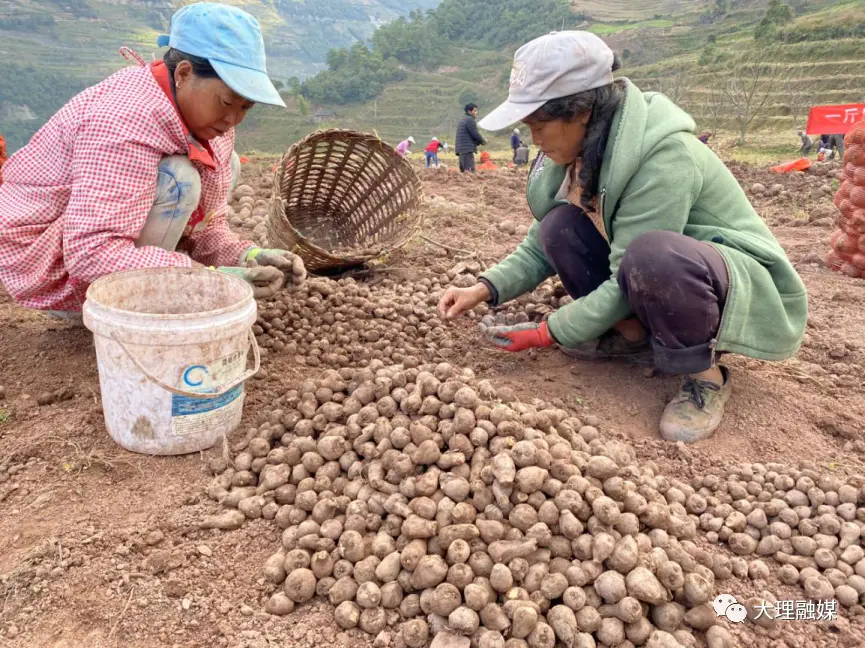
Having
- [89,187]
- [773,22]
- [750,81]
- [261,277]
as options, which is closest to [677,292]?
[261,277]

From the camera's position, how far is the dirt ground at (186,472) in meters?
1.57

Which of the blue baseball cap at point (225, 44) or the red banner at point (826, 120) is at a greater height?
the blue baseball cap at point (225, 44)

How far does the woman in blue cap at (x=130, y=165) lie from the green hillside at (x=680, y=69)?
2525 cm

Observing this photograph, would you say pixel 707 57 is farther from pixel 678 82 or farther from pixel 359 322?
pixel 359 322

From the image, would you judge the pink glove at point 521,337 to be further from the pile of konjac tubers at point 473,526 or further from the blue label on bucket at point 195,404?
the blue label on bucket at point 195,404

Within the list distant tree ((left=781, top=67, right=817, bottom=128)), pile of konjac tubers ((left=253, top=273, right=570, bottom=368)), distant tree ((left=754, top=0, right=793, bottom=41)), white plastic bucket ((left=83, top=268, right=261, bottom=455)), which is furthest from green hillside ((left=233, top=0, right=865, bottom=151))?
white plastic bucket ((left=83, top=268, right=261, bottom=455))

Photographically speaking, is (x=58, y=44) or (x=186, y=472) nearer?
(x=186, y=472)

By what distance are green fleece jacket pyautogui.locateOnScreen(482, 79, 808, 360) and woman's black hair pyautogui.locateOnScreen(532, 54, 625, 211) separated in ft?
0.10

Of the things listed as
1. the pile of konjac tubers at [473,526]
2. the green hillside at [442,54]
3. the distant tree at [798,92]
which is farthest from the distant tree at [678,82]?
the pile of konjac tubers at [473,526]

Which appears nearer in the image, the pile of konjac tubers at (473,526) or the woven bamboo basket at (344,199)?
the pile of konjac tubers at (473,526)

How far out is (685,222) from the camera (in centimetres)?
222

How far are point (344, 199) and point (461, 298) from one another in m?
2.24

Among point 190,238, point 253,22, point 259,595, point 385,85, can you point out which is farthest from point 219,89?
point 385,85

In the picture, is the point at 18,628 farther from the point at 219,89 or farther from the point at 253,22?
the point at 253,22
